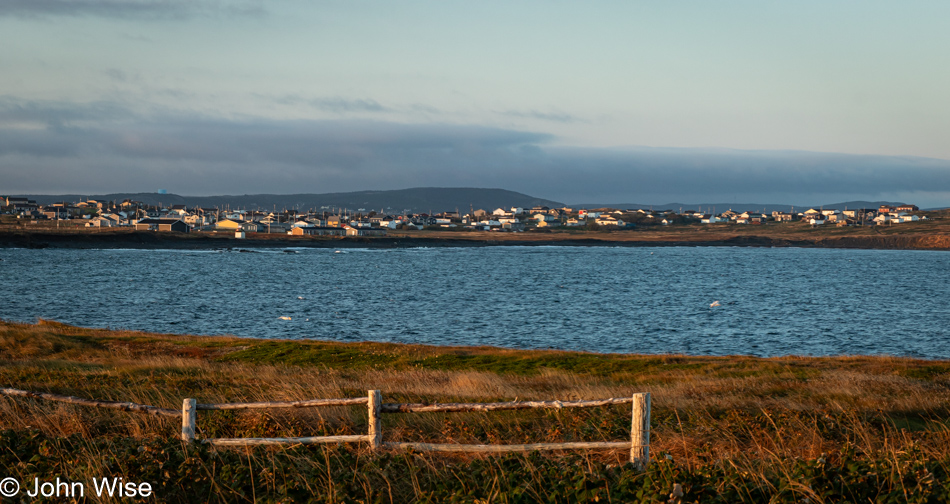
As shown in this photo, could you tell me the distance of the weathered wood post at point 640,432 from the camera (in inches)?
356

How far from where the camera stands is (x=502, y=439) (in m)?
12.4

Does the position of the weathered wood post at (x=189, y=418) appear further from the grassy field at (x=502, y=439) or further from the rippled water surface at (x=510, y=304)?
the rippled water surface at (x=510, y=304)

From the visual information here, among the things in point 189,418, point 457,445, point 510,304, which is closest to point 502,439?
point 457,445

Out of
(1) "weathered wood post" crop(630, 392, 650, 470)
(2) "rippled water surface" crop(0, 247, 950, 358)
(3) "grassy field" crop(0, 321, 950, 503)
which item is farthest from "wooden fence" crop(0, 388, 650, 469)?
(2) "rippled water surface" crop(0, 247, 950, 358)

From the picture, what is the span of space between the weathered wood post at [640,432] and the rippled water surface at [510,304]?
37264 millimetres

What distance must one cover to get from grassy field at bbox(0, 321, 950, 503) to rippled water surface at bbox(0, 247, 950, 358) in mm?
26446

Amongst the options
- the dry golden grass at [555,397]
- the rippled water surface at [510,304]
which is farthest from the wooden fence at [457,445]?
the rippled water surface at [510,304]

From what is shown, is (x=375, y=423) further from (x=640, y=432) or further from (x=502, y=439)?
(x=640, y=432)

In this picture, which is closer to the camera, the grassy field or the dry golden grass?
the grassy field

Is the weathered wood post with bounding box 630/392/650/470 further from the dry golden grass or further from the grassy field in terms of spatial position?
the dry golden grass

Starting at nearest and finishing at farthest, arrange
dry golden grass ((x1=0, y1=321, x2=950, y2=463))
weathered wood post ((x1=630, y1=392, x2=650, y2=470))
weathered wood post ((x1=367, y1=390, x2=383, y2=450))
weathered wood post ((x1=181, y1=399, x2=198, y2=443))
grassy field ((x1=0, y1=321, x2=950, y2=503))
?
grassy field ((x1=0, y1=321, x2=950, y2=503)), weathered wood post ((x1=630, y1=392, x2=650, y2=470)), weathered wood post ((x1=367, y1=390, x2=383, y2=450)), weathered wood post ((x1=181, y1=399, x2=198, y2=443)), dry golden grass ((x1=0, y1=321, x2=950, y2=463))

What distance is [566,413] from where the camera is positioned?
1439 centimetres

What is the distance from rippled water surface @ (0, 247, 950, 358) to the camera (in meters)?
52.0

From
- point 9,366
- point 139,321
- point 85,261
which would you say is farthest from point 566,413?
point 85,261
